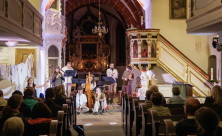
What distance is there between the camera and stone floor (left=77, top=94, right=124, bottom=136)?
6161 mm

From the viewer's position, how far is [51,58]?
12.5m

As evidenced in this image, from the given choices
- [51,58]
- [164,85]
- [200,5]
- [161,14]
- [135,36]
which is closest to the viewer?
[200,5]

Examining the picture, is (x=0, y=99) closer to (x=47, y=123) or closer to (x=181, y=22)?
(x=47, y=123)

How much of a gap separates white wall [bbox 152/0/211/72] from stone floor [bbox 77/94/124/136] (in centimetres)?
409

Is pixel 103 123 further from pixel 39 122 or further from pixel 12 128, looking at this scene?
pixel 12 128

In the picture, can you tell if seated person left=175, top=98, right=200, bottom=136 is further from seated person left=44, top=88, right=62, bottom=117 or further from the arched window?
the arched window

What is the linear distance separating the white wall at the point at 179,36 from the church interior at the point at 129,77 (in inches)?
1.7

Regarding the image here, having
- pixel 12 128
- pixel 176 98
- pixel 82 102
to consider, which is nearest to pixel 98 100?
pixel 82 102

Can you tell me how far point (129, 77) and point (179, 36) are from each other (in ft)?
9.54

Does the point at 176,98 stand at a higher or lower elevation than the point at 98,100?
higher

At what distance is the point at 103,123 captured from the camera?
7.39 metres

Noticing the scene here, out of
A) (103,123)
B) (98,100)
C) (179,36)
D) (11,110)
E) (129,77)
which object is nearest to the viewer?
(11,110)

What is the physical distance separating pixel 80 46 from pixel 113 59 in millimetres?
3042

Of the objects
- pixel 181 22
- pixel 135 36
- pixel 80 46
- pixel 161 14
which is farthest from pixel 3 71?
pixel 80 46
